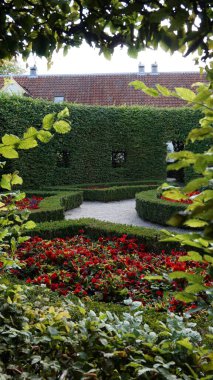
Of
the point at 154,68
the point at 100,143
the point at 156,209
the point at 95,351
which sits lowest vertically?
the point at 156,209

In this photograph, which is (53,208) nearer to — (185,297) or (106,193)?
(106,193)

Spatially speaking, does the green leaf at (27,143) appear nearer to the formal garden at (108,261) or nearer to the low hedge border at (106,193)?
the formal garden at (108,261)

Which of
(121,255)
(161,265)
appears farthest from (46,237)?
(161,265)

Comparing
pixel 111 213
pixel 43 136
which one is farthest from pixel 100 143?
pixel 43 136

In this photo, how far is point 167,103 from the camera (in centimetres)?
2598

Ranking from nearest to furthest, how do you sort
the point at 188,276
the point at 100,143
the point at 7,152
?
the point at 188,276 → the point at 7,152 → the point at 100,143

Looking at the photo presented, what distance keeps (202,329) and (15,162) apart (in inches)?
564

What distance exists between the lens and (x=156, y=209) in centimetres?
1127

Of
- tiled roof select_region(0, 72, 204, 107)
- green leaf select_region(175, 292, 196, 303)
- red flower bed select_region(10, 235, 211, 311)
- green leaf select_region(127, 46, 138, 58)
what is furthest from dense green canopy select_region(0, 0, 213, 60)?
tiled roof select_region(0, 72, 204, 107)

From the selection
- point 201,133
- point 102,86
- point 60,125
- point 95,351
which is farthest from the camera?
point 102,86

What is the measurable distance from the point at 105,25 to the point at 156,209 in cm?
913

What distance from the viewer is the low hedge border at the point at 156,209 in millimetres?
10742

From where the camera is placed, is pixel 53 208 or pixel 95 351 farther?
pixel 53 208

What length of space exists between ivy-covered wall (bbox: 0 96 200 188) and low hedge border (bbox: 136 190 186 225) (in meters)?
6.71
